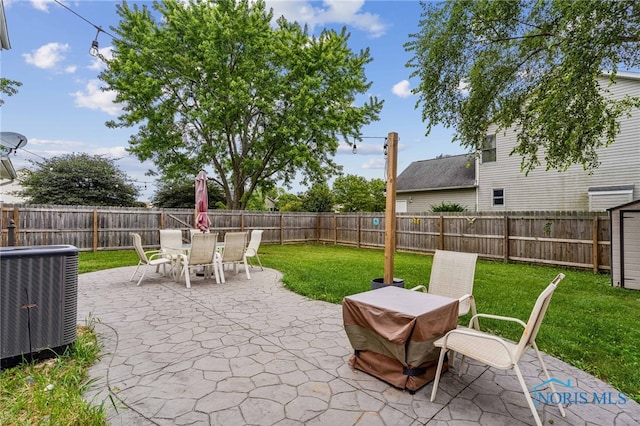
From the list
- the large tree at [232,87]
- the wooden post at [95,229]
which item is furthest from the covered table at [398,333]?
the large tree at [232,87]

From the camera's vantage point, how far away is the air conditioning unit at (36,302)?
2.63 meters

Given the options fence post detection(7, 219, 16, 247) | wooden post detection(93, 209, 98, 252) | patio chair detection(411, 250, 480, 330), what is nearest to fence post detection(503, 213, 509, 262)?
patio chair detection(411, 250, 480, 330)

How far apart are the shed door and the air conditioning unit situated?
932cm

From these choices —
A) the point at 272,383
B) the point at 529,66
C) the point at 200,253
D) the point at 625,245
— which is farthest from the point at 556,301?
the point at 200,253

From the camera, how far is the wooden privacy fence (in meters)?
8.57

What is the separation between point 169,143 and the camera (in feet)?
52.5

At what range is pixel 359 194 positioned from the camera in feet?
77.4

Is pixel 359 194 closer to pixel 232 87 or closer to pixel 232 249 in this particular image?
pixel 232 87

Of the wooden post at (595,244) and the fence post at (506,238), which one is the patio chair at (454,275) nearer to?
the wooden post at (595,244)

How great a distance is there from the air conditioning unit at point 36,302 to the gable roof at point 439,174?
16.0 meters

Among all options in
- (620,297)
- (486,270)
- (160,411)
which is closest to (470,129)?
(486,270)

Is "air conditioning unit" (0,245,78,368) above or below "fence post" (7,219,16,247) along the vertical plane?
below

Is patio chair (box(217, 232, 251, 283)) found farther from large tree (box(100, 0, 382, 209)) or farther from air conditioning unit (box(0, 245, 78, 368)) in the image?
large tree (box(100, 0, 382, 209))

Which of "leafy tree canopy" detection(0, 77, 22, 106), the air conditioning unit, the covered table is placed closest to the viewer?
the covered table
